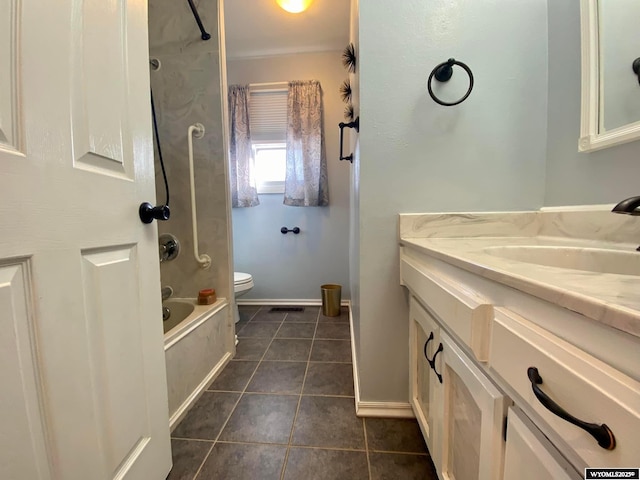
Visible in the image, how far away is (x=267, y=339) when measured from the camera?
2.01 meters

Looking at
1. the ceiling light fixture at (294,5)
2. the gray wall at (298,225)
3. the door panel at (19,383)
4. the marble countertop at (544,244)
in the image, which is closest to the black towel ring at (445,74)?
the marble countertop at (544,244)

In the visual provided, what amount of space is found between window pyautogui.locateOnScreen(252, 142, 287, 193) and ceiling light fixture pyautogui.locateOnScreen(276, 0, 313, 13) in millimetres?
1082

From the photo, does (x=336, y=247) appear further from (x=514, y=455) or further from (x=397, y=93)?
(x=514, y=455)

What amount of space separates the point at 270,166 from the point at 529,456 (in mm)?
2745

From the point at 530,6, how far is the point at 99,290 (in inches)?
70.5

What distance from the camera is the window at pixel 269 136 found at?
2627 millimetres

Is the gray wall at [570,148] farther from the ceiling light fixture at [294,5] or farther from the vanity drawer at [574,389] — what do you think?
the ceiling light fixture at [294,5]

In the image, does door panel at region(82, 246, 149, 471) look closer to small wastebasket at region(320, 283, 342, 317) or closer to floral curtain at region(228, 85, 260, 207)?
small wastebasket at region(320, 283, 342, 317)

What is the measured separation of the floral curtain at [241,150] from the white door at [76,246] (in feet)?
5.92

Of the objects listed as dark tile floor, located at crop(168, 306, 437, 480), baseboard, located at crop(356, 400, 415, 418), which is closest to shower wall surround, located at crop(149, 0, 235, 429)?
dark tile floor, located at crop(168, 306, 437, 480)

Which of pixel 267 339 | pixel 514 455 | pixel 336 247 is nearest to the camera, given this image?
pixel 514 455

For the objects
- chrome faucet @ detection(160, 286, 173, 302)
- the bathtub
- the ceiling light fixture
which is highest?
the ceiling light fixture

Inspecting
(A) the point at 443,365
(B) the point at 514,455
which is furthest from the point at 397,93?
(B) the point at 514,455

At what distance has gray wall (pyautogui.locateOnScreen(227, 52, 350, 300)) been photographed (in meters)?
2.58
